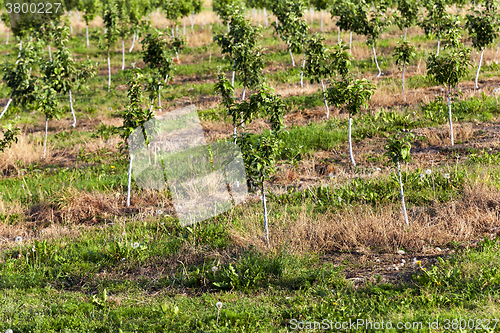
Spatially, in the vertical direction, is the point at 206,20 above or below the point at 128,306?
above

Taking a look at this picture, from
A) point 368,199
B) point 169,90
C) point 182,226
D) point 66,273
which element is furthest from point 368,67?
point 66,273

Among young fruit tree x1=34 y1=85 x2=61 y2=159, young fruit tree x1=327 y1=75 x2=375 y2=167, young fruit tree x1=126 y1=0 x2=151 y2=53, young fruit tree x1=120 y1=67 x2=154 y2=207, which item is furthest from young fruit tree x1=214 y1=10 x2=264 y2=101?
young fruit tree x1=126 y1=0 x2=151 y2=53

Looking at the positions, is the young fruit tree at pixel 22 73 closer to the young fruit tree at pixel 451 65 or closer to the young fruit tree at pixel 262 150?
the young fruit tree at pixel 262 150

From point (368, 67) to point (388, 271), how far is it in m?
13.8

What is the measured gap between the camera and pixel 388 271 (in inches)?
219

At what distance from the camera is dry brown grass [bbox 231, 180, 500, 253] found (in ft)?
20.3

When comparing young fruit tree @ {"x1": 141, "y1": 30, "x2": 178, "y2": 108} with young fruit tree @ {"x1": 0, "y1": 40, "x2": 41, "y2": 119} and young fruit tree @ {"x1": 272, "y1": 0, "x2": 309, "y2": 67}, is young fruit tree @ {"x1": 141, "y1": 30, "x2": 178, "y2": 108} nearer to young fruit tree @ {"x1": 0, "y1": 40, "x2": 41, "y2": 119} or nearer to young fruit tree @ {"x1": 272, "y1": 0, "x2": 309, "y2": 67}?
young fruit tree @ {"x1": 272, "y1": 0, "x2": 309, "y2": 67}

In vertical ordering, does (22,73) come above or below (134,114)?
above

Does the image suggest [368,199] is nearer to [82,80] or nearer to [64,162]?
[64,162]

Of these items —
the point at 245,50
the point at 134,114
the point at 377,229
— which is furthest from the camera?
the point at 245,50

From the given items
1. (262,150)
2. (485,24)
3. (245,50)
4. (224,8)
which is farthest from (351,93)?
(224,8)

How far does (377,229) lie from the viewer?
20.8 ft

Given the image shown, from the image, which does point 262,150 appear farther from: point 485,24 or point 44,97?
point 485,24

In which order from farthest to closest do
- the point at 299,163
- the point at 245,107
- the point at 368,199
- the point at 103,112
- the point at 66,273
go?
the point at 103,112 → the point at 299,163 → the point at 368,199 → the point at 245,107 → the point at 66,273
